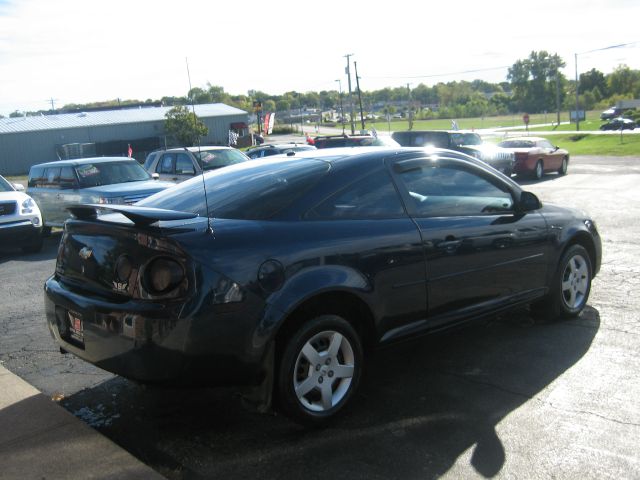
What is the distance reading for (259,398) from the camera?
12.6ft


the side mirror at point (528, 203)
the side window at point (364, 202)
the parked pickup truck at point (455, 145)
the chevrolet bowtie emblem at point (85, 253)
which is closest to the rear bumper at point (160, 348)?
the chevrolet bowtie emblem at point (85, 253)

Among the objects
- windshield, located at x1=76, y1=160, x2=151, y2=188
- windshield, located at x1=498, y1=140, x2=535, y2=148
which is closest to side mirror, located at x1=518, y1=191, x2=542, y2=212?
windshield, located at x1=76, y1=160, x2=151, y2=188

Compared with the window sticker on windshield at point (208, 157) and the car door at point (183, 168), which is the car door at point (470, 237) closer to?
the window sticker on windshield at point (208, 157)

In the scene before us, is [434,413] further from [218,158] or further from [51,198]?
[218,158]

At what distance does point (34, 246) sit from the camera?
11.7 meters

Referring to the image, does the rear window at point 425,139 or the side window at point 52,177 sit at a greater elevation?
the side window at point 52,177

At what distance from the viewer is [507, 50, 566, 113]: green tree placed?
5576 inches

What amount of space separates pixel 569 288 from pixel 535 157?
17.8 metres

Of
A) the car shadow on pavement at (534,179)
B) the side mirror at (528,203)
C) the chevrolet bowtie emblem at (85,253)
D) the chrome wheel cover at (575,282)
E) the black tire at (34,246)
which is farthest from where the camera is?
the car shadow on pavement at (534,179)

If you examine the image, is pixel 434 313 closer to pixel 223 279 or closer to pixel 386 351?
pixel 386 351

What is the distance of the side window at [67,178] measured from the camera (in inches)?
514

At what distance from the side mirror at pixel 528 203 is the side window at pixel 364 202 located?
4.55 ft

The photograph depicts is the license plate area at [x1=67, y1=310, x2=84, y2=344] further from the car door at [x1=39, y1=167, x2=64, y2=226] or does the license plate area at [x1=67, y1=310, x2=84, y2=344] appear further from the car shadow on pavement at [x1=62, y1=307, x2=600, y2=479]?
the car door at [x1=39, y1=167, x2=64, y2=226]

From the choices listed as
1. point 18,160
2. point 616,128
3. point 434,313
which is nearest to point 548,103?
point 616,128
